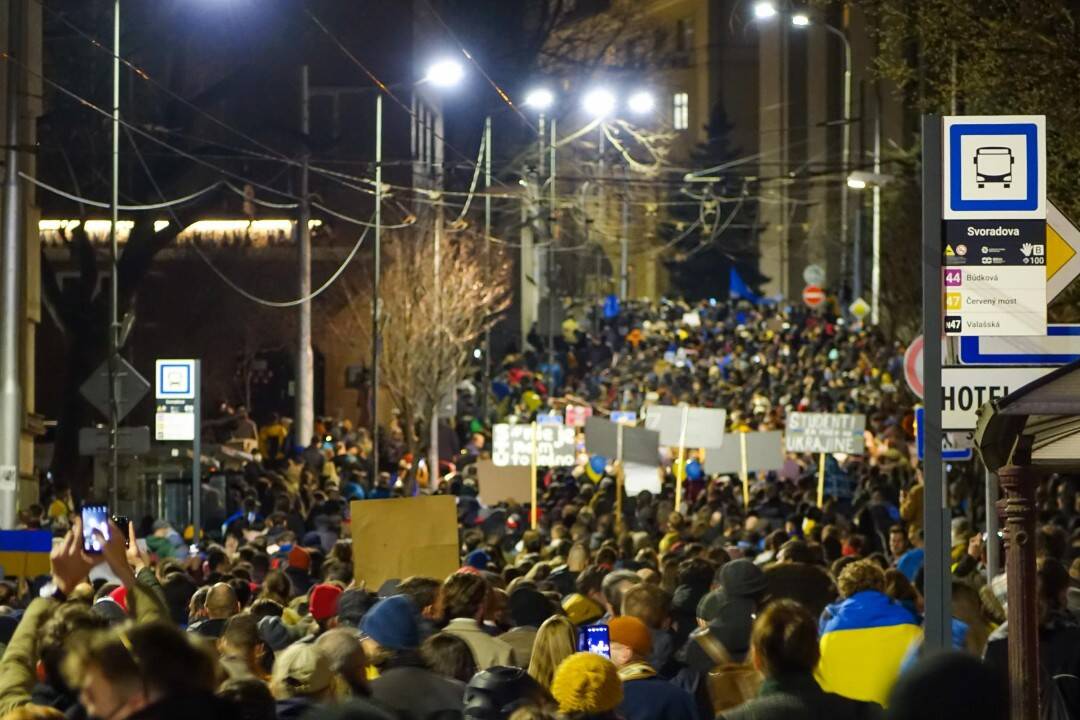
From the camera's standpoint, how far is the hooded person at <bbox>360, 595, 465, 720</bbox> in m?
7.82

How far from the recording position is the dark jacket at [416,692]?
25.6 ft

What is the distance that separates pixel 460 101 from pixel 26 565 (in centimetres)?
4691

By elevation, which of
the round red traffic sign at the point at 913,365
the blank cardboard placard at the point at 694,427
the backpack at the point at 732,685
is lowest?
the backpack at the point at 732,685

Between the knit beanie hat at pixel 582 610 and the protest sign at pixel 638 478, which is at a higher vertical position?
the protest sign at pixel 638 478

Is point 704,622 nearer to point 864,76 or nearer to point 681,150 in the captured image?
point 864,76

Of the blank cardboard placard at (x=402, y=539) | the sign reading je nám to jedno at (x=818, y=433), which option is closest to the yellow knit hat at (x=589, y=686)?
the blank cardboard placard at (x=402, y=539)

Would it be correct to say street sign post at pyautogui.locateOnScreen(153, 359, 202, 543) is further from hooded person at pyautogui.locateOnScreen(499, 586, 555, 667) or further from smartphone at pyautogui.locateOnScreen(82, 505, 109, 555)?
smartphone at pyautogui.locateOnScreen(82, 505, 109, 555)

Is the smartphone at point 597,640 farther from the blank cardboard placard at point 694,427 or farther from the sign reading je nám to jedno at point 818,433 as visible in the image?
the sign reading je nám to jedno at point 818,433

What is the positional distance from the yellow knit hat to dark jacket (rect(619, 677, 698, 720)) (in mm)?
717

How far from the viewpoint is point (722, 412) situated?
88.3ft

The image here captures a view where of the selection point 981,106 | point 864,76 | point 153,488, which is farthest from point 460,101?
point 981,106

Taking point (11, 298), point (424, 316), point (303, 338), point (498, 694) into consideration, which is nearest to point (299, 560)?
point (11, 298)

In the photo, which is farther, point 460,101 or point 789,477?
point 460,101

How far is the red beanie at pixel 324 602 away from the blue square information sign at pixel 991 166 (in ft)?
14.6
